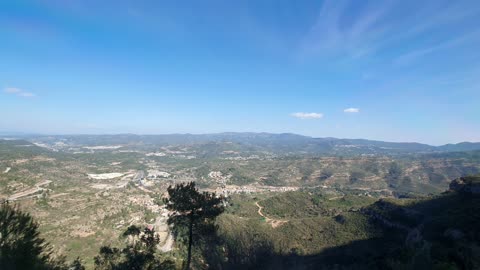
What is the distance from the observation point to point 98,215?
214 feet

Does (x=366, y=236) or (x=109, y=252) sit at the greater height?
(x=109, y=252)

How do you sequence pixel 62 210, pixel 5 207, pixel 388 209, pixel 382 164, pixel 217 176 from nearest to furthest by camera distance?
pixel 5 207 → pixel 388 209 → pixel 62 210 → pixel 217 176 → pixel 382 164

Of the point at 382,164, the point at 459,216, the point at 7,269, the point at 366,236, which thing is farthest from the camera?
the point at 382,164

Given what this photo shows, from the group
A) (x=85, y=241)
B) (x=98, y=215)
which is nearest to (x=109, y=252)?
(x=85, y=241)

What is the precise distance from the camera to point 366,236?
164 feet

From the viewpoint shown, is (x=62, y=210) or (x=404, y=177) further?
(x=404, y=177)

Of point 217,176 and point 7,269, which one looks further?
point 217,176

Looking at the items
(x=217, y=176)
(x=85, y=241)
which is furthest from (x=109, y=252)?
(x=217, y=176)

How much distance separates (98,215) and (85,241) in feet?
46.6

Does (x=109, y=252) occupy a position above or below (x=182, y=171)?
above

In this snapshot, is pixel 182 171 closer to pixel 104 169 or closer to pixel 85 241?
pixel 104 169

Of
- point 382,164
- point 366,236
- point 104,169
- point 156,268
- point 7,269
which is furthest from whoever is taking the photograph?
point 382,164

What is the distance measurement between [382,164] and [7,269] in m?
208

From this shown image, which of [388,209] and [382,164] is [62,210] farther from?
[382,164]
